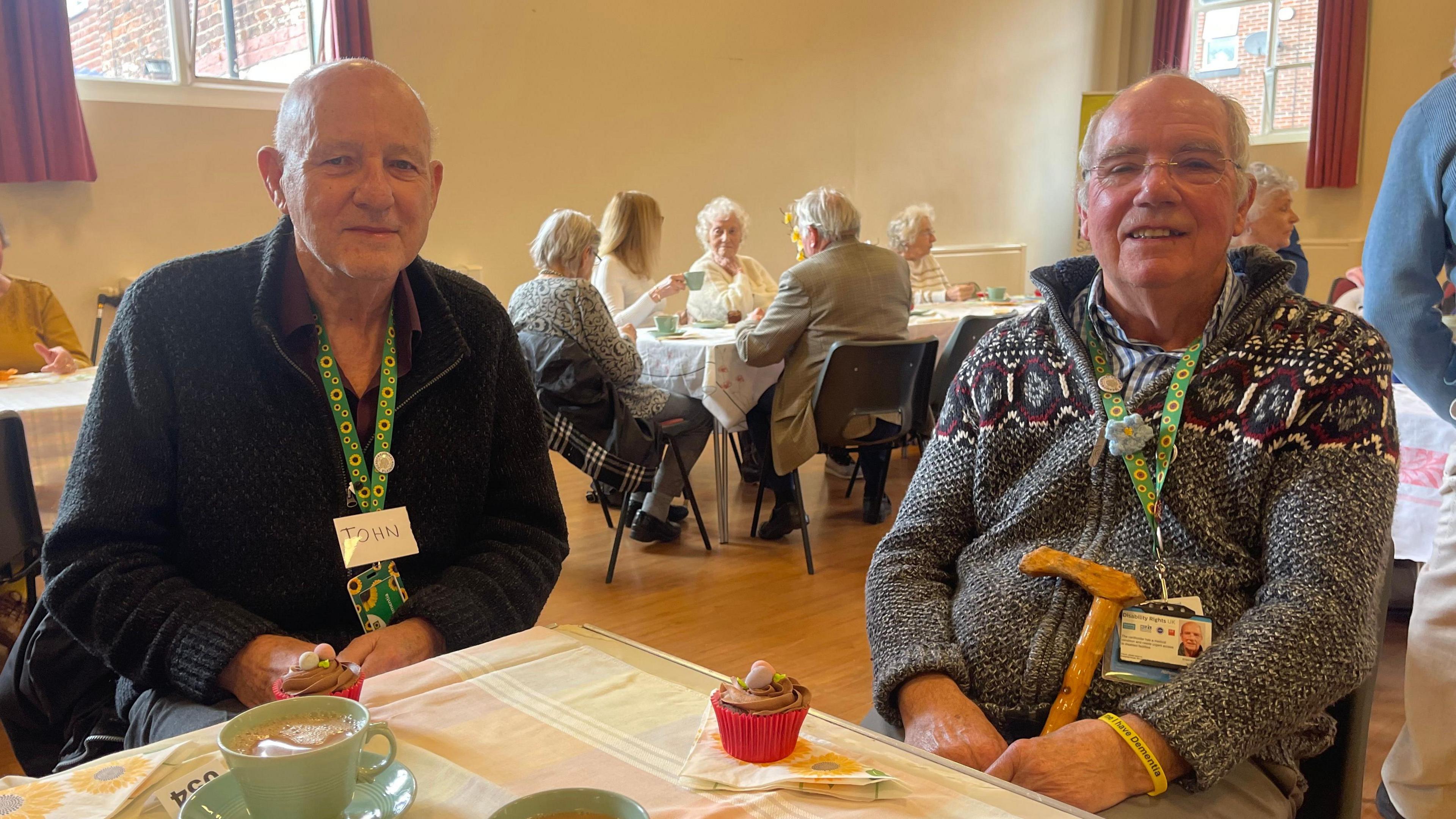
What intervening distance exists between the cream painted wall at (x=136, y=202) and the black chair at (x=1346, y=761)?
4931mm

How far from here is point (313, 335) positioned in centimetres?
140

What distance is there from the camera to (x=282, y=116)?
1396mm

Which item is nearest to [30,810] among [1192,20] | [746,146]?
[746,146]

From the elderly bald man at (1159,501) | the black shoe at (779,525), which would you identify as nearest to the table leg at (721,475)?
the black shoe at (779,525)

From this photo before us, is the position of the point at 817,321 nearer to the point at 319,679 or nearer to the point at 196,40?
the point at 319,679

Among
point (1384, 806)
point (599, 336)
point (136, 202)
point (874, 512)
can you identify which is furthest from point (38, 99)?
point (1384, 806)

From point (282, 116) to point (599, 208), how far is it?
516 centimetres

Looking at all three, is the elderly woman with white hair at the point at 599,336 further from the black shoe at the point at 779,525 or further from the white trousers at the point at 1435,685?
the white trousers at the point at 1435,685

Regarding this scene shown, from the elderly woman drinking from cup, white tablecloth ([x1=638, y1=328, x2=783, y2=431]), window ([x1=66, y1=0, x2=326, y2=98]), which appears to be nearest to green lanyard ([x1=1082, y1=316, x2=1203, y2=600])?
white tablecloth ([x1=638, y1=328, x2=783, y2=431])

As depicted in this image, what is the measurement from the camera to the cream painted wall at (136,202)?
4613 millimetres

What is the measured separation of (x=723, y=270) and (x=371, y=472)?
172 inches

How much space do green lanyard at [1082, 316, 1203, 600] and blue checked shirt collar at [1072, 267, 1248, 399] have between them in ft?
0.13

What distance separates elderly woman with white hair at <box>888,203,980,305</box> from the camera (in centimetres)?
596

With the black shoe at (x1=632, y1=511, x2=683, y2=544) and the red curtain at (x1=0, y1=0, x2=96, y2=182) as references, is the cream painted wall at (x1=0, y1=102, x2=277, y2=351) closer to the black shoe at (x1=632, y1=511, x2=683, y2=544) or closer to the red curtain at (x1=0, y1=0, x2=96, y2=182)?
the red curtain at (x1=0, y1=0, x2=96, y2=182)
